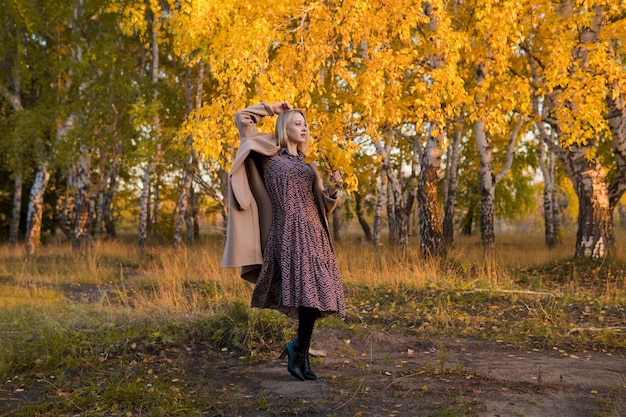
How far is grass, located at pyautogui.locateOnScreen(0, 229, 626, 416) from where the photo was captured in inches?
172

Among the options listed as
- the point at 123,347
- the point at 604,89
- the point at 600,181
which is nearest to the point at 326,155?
the point at 123,347

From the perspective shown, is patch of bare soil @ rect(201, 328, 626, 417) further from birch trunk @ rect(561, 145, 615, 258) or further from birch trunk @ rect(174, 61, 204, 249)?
birch trunk @ rect(174, 61, 204, 249)

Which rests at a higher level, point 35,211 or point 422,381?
point 35,211

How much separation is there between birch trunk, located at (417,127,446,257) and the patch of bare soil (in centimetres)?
507

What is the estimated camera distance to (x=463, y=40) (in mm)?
8680

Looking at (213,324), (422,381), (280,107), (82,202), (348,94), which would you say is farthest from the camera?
(82,202)

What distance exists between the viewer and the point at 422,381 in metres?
4.58

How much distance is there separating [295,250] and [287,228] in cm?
17

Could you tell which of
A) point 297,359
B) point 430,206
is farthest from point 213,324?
point 430,206

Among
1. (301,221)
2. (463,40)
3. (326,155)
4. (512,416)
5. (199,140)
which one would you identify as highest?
(463,40)

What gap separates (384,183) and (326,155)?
41.9ft

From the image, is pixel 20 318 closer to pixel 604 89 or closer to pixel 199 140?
pixel 199 140

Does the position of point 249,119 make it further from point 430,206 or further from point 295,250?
point 430,206

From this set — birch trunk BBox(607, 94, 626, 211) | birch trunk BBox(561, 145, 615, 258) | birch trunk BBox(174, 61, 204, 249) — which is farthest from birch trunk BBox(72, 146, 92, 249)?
birch trunk BBox(607, 94, 626, 211)
